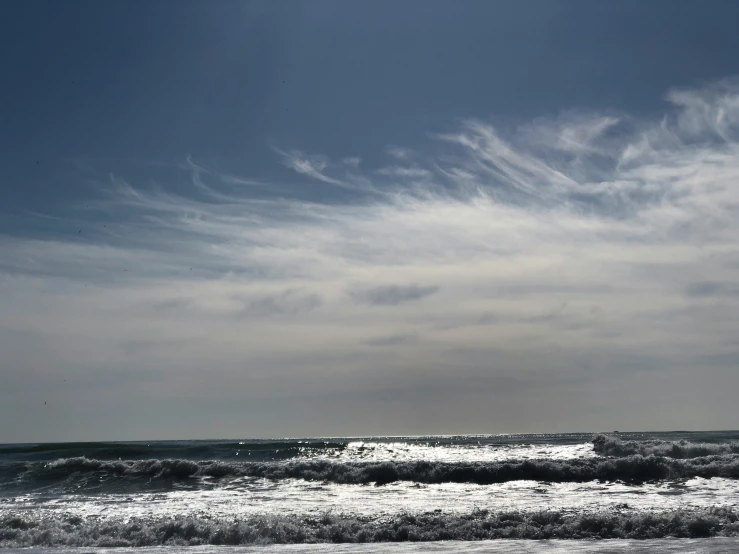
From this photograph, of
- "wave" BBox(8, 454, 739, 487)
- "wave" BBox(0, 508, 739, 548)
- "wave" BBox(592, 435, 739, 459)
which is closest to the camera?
"wave" BBox(0, 508, 739, 548)

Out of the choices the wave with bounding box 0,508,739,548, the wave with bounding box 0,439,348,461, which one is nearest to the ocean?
the wave with bounding box 0,508,739,548

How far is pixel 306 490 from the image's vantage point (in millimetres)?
22969

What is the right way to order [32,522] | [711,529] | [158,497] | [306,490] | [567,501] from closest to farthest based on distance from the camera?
[711,529]
[32,522]
[567,501]
[158,497]
[306,490]

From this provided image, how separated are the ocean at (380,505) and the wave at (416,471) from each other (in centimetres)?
6

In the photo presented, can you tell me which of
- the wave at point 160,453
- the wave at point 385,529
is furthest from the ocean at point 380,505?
the wave at point 160,453

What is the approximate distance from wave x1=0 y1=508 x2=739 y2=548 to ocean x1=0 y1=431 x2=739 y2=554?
3 centimetres

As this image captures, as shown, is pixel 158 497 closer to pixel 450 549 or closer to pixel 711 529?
pixel 450 549

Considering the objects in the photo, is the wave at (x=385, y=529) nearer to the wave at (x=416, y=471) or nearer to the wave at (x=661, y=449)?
the wave at (x=416, y=471)

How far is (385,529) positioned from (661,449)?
80.0 feet

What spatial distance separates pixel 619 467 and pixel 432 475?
710 centimetres

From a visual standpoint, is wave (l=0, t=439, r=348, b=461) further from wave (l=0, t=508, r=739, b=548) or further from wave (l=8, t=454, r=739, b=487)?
wave (l=0, t=508, r=739, b=548)

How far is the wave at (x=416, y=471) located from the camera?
971 inches

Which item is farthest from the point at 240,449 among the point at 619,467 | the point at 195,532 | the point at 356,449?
the point at 195,532

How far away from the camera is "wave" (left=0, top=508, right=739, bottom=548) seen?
13.9 metres
